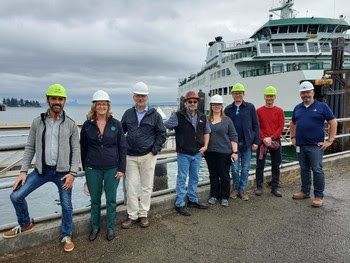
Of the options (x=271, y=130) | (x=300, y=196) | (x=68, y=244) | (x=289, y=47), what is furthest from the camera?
(x=289, y=47)

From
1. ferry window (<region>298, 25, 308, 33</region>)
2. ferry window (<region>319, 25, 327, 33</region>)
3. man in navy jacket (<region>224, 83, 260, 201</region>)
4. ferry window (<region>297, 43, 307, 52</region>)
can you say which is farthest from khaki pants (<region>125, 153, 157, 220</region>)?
ferry window (<region>319, 25, 327, 33</region>)

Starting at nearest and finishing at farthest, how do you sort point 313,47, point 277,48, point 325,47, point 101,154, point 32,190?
point 32,190 → point 101,154 → point 313,47 → point 277,48 → point 325,47

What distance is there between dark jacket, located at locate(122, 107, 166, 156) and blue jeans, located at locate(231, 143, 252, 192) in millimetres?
1629

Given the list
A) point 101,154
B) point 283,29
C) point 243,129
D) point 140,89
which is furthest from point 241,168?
point 283,29

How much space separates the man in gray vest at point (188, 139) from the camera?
3.94m

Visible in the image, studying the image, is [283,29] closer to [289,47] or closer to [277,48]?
[289,47]

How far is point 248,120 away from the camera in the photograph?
4.45m

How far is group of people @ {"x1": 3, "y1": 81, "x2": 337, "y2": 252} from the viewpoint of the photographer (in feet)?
9.82

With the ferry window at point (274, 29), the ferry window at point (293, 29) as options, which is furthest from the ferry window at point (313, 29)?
the ferry window at point (274, 29)

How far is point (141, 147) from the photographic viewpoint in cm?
353

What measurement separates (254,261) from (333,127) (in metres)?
2.70

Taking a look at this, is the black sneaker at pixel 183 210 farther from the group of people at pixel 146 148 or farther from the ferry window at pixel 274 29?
the ferry window at pixel 274 29

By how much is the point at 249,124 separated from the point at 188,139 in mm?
1198

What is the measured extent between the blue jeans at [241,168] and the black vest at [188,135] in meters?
0.93
